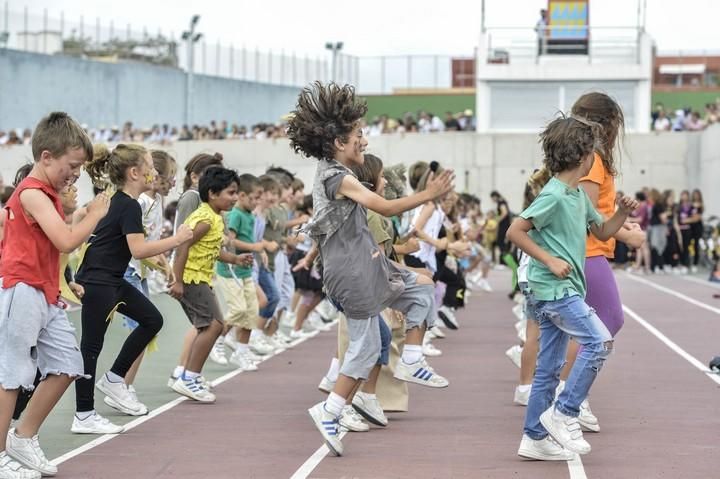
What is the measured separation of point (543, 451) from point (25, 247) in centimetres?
308

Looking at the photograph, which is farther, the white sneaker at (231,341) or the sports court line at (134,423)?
the white sneaker at (231,341)

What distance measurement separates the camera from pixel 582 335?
8.18m

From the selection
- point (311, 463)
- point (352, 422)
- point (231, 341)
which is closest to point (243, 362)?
point (231, 341)

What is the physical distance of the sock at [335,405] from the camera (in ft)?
28.2

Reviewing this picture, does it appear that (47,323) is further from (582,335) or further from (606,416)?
(606,416)

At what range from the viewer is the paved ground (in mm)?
8180

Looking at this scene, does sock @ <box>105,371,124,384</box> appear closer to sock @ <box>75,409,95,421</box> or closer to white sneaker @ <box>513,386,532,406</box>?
sock @ <box>75,409,95,421</box>

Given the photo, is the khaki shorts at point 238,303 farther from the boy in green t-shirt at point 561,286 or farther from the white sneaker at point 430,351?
the boy in green t-shirt at point 561,286

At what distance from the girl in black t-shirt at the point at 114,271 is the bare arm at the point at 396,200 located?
45.1 inches

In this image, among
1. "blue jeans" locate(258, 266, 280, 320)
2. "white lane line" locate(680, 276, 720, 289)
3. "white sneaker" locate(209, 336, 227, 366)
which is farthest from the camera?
"white lane line" locate(680, 276, 720, 289)

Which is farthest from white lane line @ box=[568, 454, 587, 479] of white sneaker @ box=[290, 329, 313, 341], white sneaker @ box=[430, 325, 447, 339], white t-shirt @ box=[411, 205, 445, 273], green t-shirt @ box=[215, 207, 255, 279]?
white sneaker @ box=[290, 329, 313, 341]

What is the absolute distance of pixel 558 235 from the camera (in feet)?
27.1

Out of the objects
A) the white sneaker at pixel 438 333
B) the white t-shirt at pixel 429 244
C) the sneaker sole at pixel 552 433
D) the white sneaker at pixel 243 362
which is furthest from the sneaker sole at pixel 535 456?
the white sneaker at pixel 438 333

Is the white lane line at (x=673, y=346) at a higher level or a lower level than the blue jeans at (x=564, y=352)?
lower
